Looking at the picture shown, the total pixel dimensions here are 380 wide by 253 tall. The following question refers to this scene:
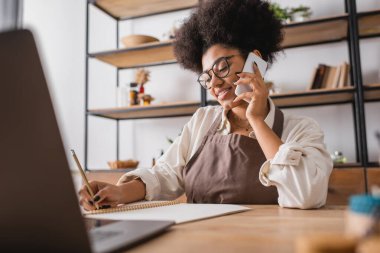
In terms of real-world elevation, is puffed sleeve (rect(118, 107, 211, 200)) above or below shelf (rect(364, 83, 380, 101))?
below

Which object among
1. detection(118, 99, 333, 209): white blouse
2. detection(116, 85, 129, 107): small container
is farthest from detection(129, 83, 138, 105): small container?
detection(118, 99, 333, 209): white blouse

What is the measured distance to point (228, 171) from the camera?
1.31 meters

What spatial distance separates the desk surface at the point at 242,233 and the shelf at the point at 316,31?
193cm

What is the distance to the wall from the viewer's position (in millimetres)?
2633

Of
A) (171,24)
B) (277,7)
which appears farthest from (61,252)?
(171,24)

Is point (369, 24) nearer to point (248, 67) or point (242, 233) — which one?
point (248, 67)

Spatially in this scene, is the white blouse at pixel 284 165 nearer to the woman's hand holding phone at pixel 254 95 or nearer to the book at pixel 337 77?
the woman's hand holding phone at pixel 254 95

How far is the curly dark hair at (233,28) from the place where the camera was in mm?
1476

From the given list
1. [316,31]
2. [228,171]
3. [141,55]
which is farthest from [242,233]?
[141,55]

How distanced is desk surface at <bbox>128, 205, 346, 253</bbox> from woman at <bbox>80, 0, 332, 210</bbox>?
28 cm

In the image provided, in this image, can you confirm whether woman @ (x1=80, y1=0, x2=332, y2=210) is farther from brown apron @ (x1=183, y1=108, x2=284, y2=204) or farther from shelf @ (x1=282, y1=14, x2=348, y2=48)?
shelf @ (x1=282, y1=14, x2=348, y2=48)

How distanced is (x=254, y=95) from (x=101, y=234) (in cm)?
87

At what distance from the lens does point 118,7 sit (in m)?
3.17

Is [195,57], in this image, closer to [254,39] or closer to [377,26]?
[254,39]
